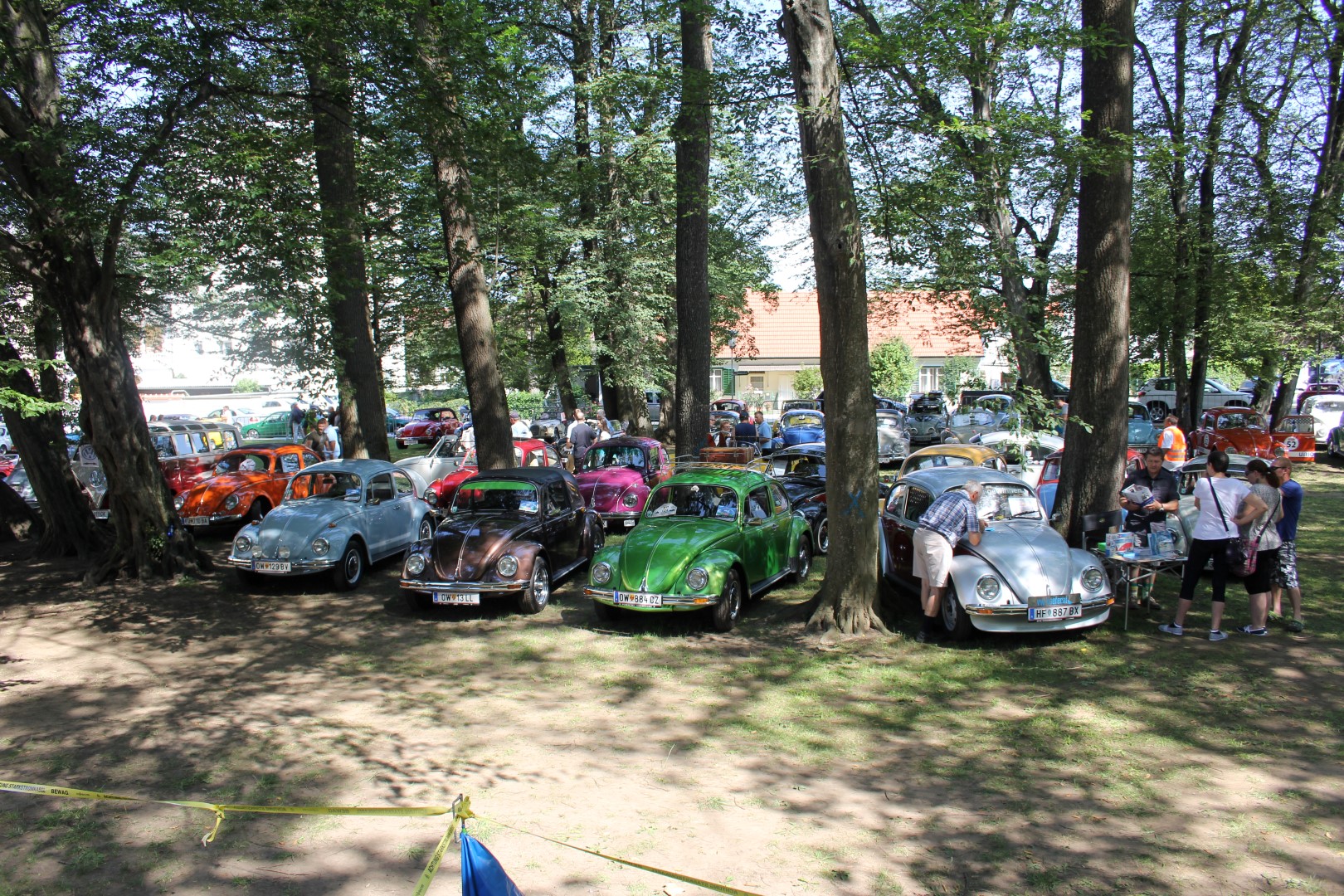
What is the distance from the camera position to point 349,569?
1152 centimetres

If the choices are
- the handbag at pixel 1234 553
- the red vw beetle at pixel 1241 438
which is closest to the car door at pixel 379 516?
the handbag at pixel 1234 553

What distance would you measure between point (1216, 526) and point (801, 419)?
776 inches

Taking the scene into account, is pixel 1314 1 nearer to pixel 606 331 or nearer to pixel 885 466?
pixel 885 466

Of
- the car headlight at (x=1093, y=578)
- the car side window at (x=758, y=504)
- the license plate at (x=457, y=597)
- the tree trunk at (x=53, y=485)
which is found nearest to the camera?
the car headlight at (x=1093, y=578)

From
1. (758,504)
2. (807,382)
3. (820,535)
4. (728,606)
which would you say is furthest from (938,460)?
(807,382)

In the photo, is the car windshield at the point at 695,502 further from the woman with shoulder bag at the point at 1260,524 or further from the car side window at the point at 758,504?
the woman with shoulder bag at the point at 1260,524

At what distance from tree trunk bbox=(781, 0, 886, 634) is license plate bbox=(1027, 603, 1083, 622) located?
4.89ft

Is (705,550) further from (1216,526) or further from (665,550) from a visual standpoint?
(1216,526)

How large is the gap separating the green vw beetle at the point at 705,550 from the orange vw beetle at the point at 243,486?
25.3 ft

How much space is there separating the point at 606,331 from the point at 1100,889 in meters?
21.4

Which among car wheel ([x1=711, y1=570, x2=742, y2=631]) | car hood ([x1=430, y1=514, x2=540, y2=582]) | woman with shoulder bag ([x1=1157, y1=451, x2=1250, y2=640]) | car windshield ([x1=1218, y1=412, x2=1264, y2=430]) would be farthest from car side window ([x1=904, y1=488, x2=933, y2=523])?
car windshield ([x1=1218, y1=412, x2=1264, y2=430])

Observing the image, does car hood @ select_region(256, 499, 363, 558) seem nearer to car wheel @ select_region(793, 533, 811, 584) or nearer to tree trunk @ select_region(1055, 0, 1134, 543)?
car wheel @ select_region(793, 533, 811, 584)

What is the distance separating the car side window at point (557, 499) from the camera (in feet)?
36.9

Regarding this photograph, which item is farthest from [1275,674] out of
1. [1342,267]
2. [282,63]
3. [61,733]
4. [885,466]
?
[885,466]
